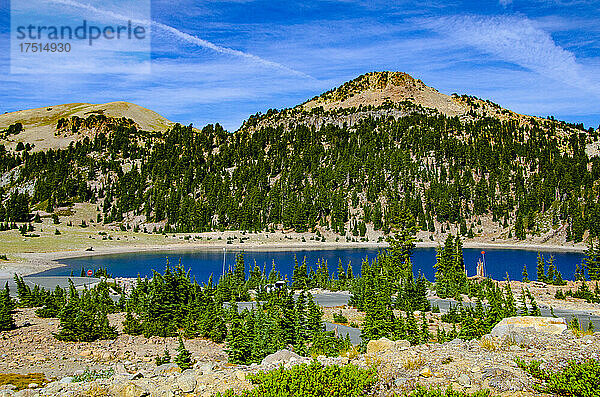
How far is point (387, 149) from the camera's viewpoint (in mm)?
131750

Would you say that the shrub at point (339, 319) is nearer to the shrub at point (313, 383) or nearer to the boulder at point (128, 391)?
the shrub at point (313, 383)

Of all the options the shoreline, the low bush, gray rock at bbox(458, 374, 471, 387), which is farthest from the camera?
the shoreline

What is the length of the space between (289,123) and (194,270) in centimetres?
10944

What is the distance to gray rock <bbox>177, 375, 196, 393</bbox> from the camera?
30.5 feet

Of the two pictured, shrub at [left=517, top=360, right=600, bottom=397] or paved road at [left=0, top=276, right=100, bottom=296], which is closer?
shrub at [left=517, top=360, right=600, bottom=397]

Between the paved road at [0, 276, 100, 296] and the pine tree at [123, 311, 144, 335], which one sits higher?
the pine tree at [123, 311, 144, 335]

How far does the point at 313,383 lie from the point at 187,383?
10.1 ft

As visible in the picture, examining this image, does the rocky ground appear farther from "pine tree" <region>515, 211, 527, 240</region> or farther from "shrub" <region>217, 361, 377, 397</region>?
"pine tree" <region>515, 211, 527, 240</region>

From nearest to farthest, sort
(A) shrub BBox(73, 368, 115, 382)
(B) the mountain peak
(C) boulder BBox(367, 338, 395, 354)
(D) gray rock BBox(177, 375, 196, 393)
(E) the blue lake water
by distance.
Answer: (D) gray rock BBox(177, 375, 196, 393)
(A) shrub BBox(73, 368, 115, 382)
(C) boulder BBox(367, 338, 395, 354)
(E) the blue lake water
(B) the mountain peak

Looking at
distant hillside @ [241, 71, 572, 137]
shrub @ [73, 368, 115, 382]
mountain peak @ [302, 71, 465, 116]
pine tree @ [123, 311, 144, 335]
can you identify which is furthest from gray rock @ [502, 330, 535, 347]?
mountain peak @ [302, 71, 465, 116]

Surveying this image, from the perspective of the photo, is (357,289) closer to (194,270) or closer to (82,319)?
(82,319)

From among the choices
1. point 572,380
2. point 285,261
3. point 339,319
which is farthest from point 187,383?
point 285,261

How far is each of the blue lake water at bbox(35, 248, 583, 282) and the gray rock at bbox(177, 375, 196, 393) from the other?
145ft

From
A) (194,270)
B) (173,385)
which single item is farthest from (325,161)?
(173,385)
